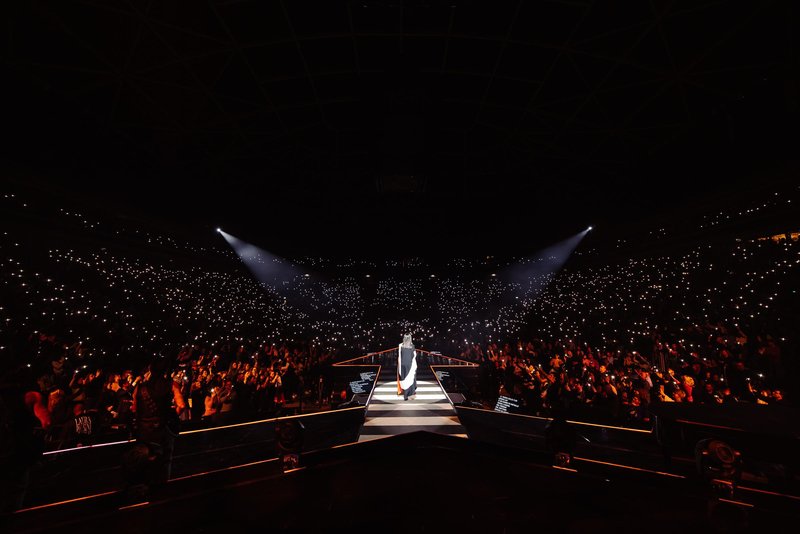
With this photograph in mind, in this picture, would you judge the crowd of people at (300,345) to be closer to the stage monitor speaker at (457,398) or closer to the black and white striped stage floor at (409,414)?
the stage monitor speaker at (457,398)

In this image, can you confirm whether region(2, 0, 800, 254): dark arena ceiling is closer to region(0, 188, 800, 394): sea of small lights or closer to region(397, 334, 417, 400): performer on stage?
region(0, 188, 800, 394): sea of small lights

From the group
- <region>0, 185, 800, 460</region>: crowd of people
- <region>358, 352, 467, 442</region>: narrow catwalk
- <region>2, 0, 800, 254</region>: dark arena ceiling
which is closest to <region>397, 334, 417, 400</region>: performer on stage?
<region>358, 352, 467, 442</region>: narrow catwalk

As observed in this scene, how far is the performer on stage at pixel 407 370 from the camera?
30.4ft

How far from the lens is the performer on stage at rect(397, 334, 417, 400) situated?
9266 millimetres

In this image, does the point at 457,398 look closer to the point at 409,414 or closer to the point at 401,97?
the point at 409,414

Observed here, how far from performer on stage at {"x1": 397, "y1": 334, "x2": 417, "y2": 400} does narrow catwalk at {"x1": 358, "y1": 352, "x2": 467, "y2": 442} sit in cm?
33

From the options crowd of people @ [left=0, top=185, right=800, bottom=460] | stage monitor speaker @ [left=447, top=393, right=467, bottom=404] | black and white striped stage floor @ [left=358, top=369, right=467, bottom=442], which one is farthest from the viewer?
stage monitor speaker @ [left=447, top=393, right=467, bottom=404]

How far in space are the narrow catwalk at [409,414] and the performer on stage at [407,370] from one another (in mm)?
325

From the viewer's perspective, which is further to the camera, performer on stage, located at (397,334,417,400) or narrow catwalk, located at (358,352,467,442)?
performer on stage, located at (397,334,417,400)

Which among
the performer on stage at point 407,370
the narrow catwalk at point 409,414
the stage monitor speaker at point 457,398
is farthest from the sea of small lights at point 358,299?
the performer on stage at point 407,370

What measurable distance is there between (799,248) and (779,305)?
6.16 feet

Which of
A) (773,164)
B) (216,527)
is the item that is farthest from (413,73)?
(773,164)

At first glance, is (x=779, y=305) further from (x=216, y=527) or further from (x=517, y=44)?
(x=216, y=527)

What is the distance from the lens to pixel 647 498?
259 cm
